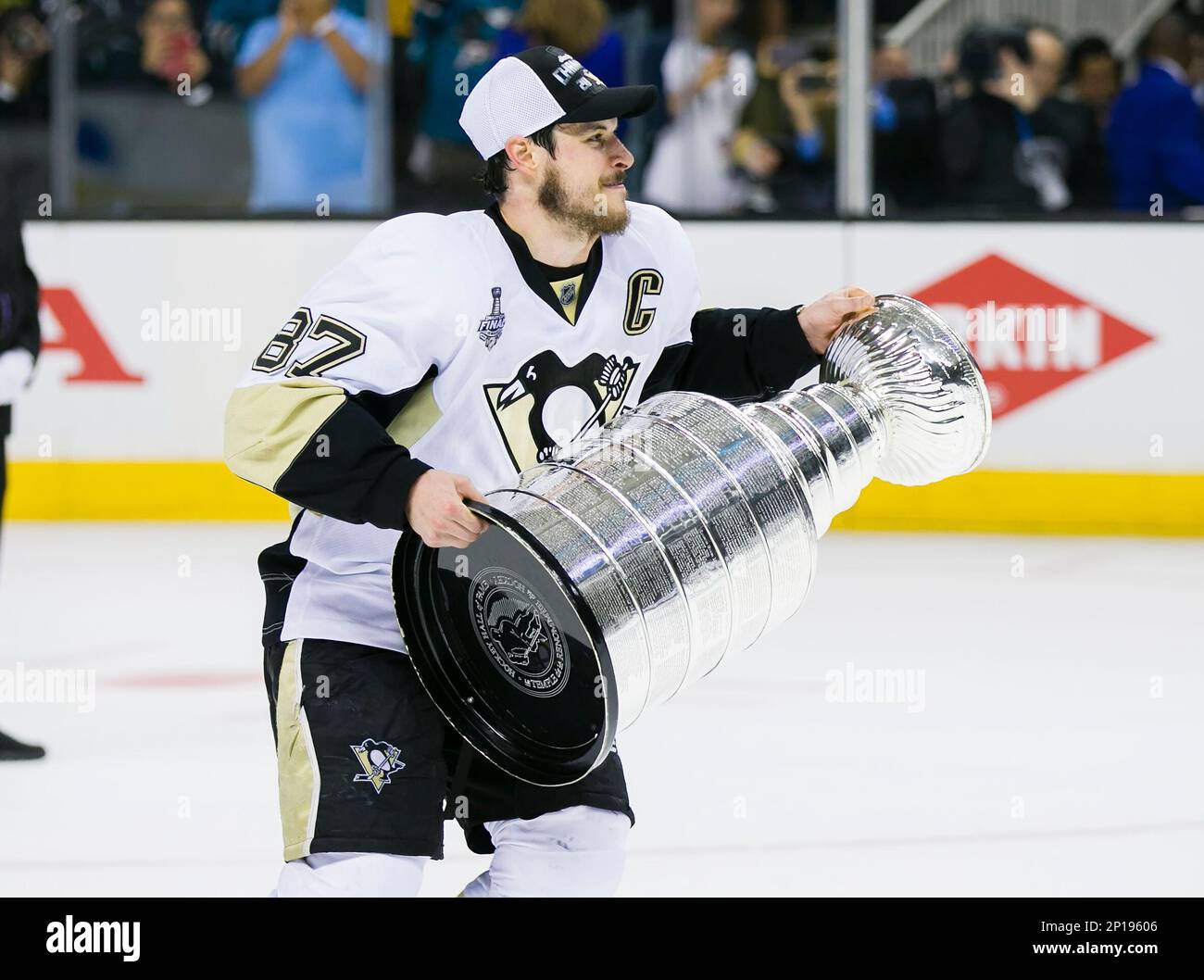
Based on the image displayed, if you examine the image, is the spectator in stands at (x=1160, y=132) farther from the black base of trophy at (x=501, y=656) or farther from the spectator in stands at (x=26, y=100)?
the black base of trophy at (x=501, y=656)

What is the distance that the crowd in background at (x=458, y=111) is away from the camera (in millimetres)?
7137

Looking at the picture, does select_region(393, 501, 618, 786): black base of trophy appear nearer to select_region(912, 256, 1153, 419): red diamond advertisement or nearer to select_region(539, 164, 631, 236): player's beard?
select_region(539, 164, 631, 236): player's beard

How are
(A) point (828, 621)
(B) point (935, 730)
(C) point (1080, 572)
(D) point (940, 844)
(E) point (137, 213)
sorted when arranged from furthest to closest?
(E) point (137, 213) → (C) point (1080, 572) → (A) point (828, 621) → (B) point (935, 730) → (D) point (940, 844)

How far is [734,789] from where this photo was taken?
3.98 metres

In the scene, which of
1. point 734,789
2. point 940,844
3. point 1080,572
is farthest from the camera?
point 1080,572

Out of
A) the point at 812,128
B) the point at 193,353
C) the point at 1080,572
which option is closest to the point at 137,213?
the point at 193,353

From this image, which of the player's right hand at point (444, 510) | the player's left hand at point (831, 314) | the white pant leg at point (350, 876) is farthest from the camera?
the player's left hand at point (831, 314)

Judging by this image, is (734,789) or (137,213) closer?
(734,789)

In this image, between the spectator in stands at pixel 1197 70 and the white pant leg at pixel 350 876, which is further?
the spectator in stands at pixel 1197 70

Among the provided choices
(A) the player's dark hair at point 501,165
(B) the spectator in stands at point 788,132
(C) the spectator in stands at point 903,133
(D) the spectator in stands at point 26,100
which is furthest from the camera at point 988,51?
(A) the player's dark hair at point 501,165

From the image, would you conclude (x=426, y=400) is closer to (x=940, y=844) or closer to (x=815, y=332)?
(x=815, y=332)

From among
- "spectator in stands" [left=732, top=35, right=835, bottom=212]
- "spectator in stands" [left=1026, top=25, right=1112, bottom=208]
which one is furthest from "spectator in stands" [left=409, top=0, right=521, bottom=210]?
"spectator in stands" [left=1026, top=25, right=1112, bottom=208]

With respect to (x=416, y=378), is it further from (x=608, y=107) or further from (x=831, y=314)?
(x=831, y=314)

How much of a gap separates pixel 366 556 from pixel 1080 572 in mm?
4261
